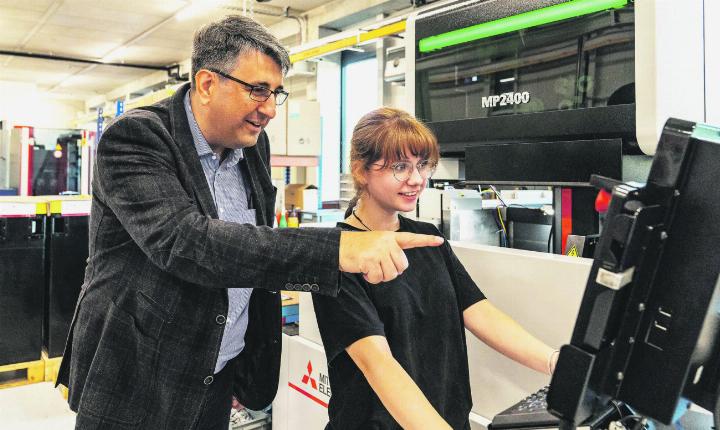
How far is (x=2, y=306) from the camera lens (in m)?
3.59

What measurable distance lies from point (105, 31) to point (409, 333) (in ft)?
25.9

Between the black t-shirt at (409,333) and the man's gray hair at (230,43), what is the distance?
50 cm

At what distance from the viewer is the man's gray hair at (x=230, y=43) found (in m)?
1.19

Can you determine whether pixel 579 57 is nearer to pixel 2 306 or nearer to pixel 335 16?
pixel 2 306

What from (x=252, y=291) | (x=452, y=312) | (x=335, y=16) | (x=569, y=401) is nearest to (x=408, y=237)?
(x=569, y=401)

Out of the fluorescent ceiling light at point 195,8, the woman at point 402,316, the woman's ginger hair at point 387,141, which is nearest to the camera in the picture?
the woman at point 402,316

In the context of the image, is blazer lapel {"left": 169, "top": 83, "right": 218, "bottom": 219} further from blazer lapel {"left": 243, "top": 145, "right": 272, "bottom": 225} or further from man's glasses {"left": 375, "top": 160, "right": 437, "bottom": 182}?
man's glasses {"left": 375, "top": 160, "right": 437, "bottom": 182}

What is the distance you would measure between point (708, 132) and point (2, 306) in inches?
157

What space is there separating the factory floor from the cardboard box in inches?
86.3

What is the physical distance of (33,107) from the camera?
12508 millimetres

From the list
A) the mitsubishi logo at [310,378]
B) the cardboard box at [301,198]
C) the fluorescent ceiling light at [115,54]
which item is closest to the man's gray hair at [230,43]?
the mitsubishi logo at [310,378]

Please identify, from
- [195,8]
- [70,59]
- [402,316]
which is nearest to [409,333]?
[402,316]

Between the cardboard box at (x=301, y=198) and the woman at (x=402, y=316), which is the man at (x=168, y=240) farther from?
the cardboard box at (x=301, y=198)

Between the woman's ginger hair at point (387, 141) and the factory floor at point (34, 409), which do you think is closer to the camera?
the woman's ginger hair at point (387, 141)
